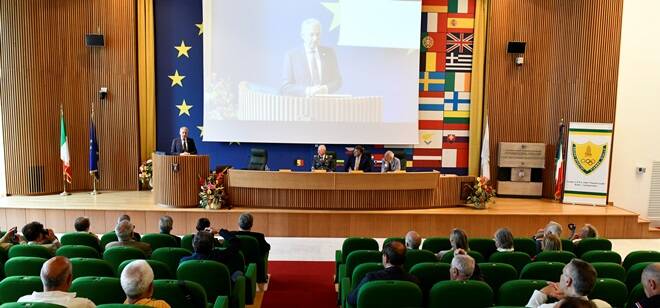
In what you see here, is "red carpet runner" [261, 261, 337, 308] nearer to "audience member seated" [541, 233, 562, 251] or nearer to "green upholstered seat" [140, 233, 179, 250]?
"green upholstered seat" [140, 233, 179, 250]

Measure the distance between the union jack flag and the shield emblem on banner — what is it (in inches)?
121

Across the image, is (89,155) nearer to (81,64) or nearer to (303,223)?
(81,64)

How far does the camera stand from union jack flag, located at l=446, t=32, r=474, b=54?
10.7 metres

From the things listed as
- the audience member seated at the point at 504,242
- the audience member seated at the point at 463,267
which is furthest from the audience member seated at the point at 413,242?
the audience member seated at the point at 463,267

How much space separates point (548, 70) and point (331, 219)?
606cm

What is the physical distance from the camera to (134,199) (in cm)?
892

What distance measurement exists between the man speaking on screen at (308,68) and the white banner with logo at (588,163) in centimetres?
503

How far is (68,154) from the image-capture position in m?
9.38

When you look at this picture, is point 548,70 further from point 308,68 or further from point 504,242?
point 504,242

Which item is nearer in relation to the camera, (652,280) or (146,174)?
(652,280)

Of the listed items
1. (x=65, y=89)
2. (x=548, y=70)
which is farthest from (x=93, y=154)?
(x=548, y=70)

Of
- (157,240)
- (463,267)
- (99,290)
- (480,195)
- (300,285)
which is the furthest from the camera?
(480,195)

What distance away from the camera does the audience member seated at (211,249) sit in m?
3.89

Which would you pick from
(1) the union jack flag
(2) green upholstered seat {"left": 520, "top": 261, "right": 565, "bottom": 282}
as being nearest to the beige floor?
(2) green upholstered seat {"left": 520, "top": 261, "right": 565, "bottom": 282}
